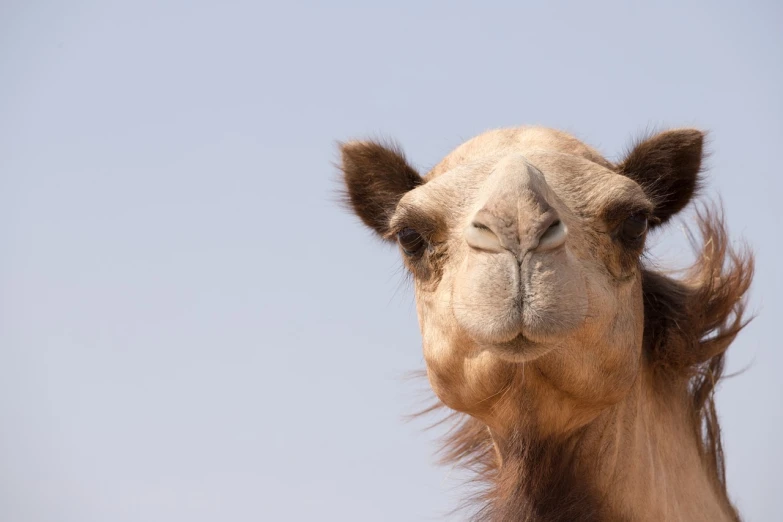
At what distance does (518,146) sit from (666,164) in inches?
37.1

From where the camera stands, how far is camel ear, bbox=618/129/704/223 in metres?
5.30

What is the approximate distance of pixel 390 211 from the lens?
5672 millimetres

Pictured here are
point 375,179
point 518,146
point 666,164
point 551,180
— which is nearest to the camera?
point 551,180

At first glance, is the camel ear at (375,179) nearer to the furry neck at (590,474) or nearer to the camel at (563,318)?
the camel at (563,318)

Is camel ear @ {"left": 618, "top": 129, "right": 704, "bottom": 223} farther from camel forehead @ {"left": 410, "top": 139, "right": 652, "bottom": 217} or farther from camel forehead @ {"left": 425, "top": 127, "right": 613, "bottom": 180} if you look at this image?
camel forehead @ {"left": 410, "top": 139, "right": 652, "bottom": 217}

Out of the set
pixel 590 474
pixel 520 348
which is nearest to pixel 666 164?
pixel 590 474

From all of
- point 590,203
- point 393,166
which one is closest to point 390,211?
point 393,166

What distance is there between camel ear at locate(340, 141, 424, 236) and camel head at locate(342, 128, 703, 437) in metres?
0.39

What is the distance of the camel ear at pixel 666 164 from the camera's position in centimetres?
530

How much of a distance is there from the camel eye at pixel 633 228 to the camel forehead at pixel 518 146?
0.50 m

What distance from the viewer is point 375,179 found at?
18.7ft

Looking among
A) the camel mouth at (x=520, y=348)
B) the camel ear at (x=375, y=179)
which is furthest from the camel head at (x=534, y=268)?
the camel ear at (x=375, y=179)

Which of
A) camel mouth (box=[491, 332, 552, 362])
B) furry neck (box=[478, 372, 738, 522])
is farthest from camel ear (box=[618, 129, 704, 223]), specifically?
camel mouth (box=[491, 332, 552, 362])

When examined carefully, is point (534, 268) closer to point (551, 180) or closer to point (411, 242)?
point (551, 180)
